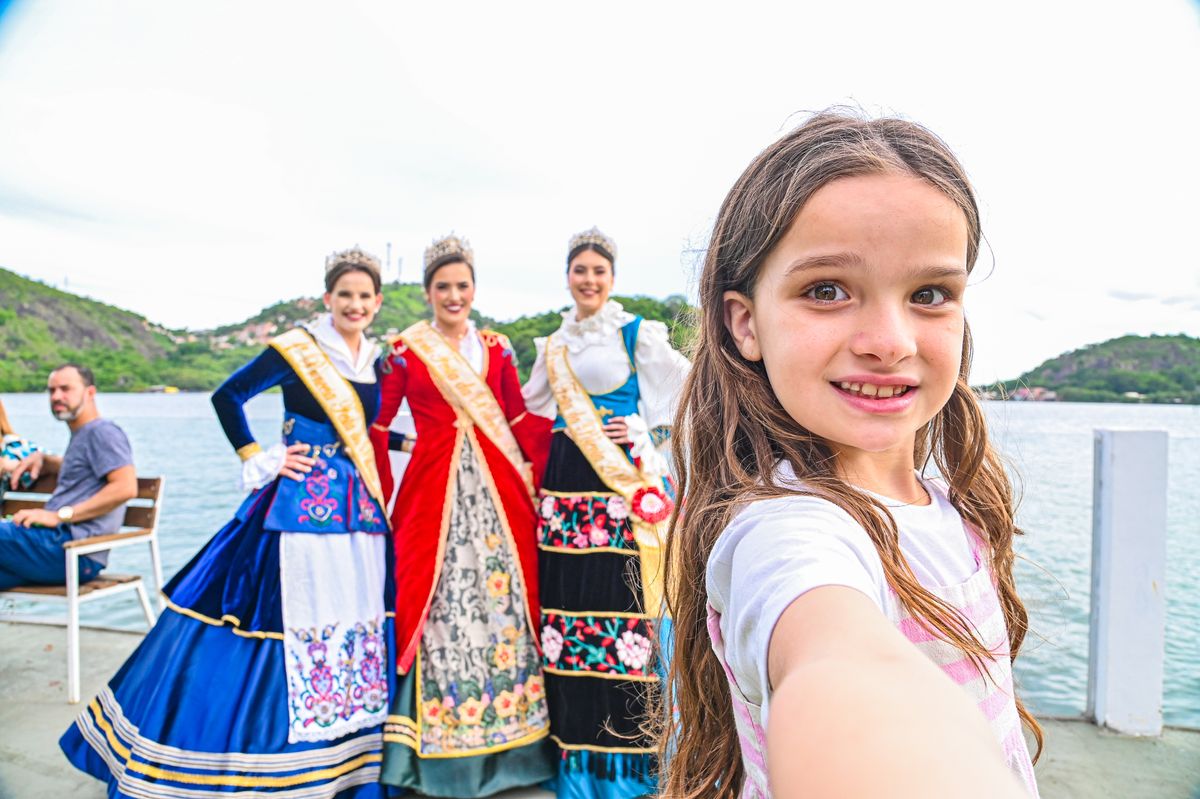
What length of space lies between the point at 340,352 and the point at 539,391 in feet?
2.35

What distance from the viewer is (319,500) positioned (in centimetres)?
250

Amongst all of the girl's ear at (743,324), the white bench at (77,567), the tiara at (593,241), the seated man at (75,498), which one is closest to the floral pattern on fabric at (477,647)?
the tiara at (593,241)

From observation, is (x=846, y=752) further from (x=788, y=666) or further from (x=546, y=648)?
(x=546, y=648)

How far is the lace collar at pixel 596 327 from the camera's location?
9.12 feet

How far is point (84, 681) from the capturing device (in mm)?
3598

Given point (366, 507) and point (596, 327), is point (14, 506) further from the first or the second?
point (596, 327)

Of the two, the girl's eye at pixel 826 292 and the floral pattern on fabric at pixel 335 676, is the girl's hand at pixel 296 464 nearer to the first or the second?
the floral pattern on fabric at pixel 335 676

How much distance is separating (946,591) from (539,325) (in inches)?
115

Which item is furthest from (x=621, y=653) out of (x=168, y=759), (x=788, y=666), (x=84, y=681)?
(x=84, y=681)

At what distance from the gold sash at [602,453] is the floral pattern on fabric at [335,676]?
2.87 feet

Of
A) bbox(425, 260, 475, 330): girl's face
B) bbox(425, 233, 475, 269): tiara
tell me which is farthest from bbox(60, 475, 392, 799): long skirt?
bbox(425, 233, 475, 269): tiara

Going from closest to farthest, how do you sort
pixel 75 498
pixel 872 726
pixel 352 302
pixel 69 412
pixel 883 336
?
pixel 872 726
pixel 883 336
pixel 352 302
pixel 75 498
pixel 69 412

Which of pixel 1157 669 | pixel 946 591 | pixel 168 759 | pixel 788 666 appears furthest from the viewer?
pixel 1157 669

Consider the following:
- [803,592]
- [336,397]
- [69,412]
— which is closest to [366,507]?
[336,397]
